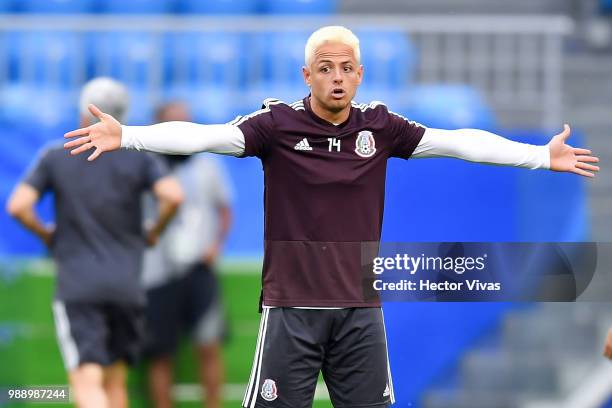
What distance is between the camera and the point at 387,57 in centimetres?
844

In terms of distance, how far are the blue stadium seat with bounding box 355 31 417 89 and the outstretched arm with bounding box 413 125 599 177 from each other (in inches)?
158

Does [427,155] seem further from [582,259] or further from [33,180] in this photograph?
[33,180]

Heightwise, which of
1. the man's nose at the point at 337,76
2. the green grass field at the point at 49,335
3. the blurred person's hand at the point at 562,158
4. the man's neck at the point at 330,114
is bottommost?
the green grass field at the point at 49,335

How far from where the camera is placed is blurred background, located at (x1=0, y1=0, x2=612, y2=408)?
6242mm

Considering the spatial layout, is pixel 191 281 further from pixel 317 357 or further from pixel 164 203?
pixel 317 357

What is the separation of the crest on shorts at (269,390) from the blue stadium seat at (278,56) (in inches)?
166

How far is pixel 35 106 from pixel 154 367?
2.09m

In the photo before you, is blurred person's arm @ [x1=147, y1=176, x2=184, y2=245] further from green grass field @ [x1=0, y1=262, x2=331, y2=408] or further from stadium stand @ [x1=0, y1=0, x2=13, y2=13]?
stadium stand @ [x1=0, y1=0, x2=13, y2=13]

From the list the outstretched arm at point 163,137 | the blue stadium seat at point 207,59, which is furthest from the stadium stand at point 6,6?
the outstretched arm at point 163,137

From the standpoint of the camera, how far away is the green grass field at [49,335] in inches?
249

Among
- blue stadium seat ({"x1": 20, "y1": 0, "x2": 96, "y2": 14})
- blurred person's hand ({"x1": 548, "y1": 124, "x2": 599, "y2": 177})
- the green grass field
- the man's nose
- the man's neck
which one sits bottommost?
the green grass field

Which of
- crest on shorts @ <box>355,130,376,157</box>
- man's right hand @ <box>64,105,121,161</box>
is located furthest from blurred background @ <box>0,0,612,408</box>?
man's right hand @ <box>64,105,121,161</box>

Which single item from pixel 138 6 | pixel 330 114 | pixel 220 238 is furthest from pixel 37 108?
pixel 330 114

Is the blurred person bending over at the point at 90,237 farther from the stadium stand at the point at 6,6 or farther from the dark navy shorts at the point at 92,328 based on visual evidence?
the stadium stand at the point at 6,6
